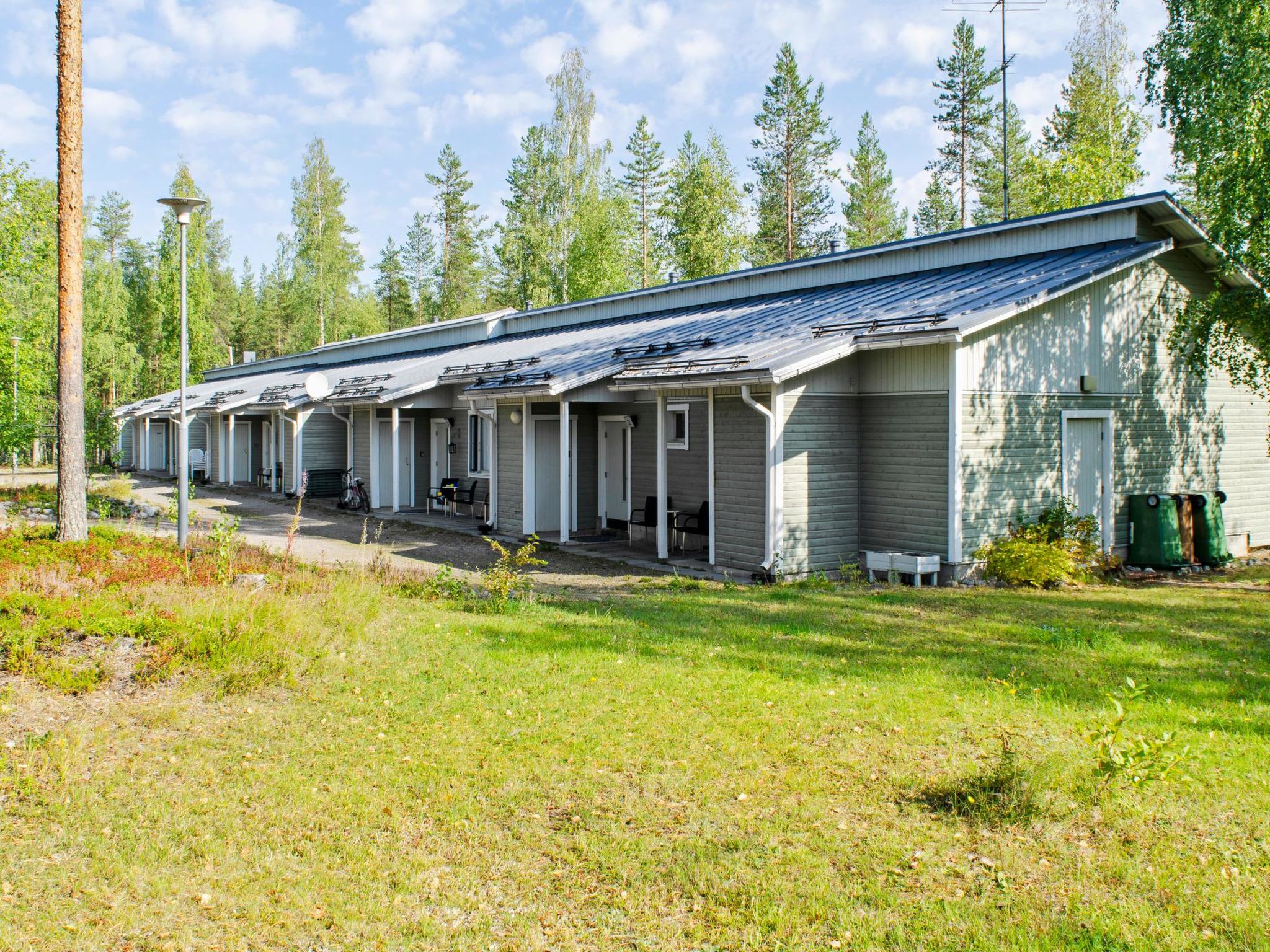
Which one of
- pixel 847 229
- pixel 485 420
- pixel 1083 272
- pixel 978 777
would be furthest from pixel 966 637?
pixel 847 229

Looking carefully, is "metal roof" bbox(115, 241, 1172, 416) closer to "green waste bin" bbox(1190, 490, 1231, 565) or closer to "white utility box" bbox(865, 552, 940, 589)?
"white utility box" bbox(865, 552, 940, 589)

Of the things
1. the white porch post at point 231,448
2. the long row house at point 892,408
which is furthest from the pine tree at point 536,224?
the long row house at point 892,408

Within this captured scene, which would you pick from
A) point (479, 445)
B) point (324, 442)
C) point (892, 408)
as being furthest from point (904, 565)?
point (324, 442)

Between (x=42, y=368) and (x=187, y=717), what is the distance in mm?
33888

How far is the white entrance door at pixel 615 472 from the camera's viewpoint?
1755cm

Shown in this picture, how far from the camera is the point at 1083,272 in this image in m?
12.7

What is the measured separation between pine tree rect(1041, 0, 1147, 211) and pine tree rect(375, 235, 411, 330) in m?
40.6

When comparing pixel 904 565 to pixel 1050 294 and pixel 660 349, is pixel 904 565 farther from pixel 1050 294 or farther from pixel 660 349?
pixel 660 349

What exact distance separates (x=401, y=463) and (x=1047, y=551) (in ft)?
51.7

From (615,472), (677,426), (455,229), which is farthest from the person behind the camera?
(455,229)

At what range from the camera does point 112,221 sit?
→ 6081 cm

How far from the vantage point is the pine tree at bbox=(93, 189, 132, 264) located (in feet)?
198

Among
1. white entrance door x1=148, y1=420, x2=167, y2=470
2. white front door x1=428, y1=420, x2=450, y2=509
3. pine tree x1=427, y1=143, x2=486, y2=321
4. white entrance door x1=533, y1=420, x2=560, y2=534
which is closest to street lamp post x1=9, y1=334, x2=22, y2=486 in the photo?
white front door x1=428, y1=420, x2=450, y2=509

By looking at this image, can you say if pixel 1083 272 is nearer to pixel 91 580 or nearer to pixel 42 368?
pixel 91 580
